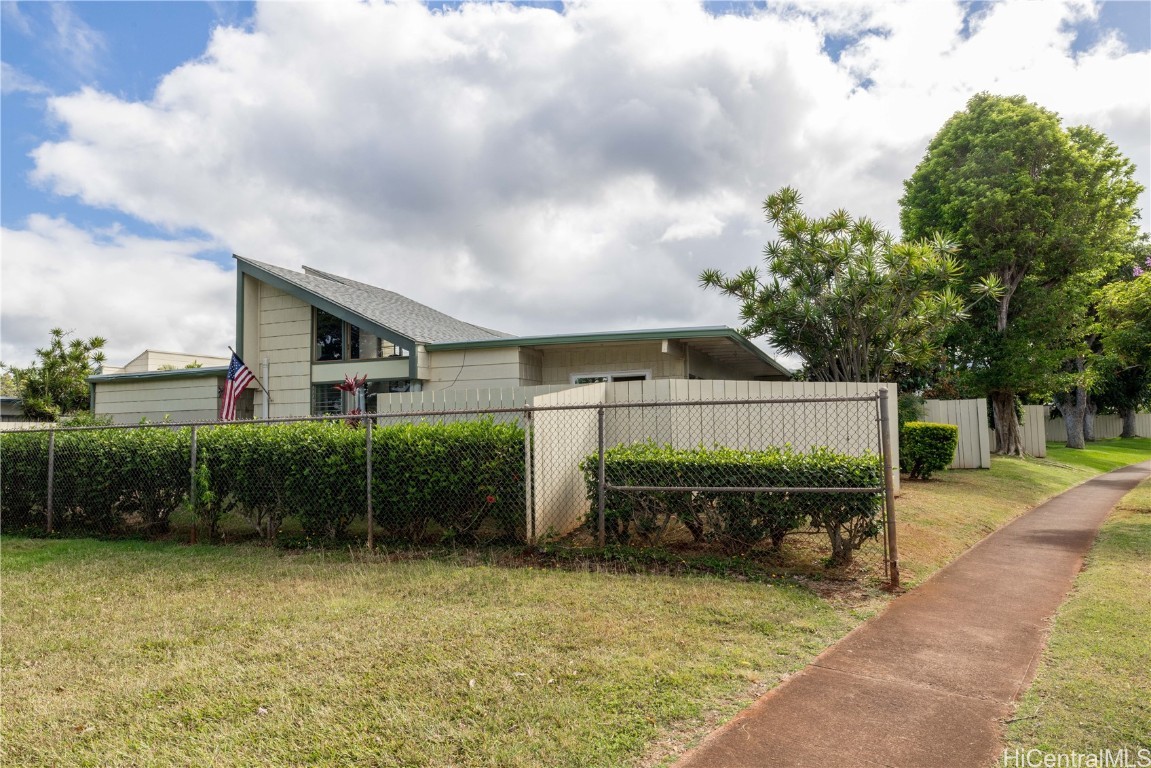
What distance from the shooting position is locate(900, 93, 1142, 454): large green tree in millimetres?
20719

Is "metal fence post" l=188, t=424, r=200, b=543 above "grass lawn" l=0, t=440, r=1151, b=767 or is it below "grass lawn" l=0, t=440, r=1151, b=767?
above

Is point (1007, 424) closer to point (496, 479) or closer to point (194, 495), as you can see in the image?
point (496, 479)

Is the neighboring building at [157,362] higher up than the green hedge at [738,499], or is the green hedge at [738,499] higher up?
the neighboring building at [157,362]

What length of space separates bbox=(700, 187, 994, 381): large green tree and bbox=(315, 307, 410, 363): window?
403 inches

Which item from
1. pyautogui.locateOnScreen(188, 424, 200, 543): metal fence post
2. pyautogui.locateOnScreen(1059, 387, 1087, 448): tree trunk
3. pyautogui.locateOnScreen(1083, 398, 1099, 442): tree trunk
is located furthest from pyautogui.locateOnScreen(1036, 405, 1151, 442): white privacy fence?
pyautogui.locateOnScreen(188, 424, 200, 543): metal fence post

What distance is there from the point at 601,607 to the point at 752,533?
2116mm

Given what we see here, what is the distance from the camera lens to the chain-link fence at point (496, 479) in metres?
6.31

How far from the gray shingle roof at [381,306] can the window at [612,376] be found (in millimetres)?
1738

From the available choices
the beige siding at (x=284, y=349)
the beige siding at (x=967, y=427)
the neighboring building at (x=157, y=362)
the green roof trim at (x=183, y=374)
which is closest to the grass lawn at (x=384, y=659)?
the beige siding at (x=284, y=349)

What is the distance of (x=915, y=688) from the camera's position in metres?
3.67

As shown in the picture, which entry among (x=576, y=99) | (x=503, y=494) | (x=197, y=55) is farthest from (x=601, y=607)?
(x=197, y=55)

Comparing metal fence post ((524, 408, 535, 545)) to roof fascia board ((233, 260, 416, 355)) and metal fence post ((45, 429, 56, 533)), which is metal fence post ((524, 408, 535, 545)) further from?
metal fence post ((45, 429, 56, 533))

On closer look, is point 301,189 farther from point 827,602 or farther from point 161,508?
point 827,602

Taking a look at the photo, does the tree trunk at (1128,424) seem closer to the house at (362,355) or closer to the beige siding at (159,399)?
the house at (362,355)
